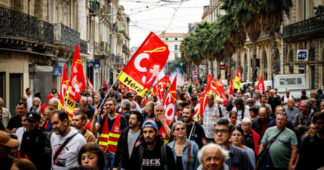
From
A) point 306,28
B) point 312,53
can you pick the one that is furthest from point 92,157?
point 312,53

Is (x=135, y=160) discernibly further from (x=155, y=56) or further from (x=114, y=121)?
(x=155, y=56)

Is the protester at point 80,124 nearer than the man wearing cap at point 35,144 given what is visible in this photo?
No

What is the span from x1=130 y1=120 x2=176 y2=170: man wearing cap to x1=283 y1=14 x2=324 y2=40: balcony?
23894 mm

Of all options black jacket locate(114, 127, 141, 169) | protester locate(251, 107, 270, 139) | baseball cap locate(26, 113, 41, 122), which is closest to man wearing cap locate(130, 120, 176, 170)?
black jacket locate(114, 127, 141, 169)

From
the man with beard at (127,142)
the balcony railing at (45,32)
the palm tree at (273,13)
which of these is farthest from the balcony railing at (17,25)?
the palm tree at (273,13)

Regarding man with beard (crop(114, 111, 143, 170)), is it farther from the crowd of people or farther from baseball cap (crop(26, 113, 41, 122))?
baseball cap (crop(26, 113, 41, 122))

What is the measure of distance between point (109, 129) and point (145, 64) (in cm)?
139

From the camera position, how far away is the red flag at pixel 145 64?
7461mm

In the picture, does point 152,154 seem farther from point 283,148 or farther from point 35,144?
point 283,148

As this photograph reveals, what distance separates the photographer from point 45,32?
1997 centimetres

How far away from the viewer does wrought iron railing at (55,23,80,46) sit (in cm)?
2209

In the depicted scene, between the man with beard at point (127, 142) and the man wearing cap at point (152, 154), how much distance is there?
22.6 inches

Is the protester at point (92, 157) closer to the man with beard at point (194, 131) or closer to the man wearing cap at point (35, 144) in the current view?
the man wearing cap at point (35, 144)

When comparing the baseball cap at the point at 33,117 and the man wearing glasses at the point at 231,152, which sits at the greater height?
the baseball cap at the point at 33,117
